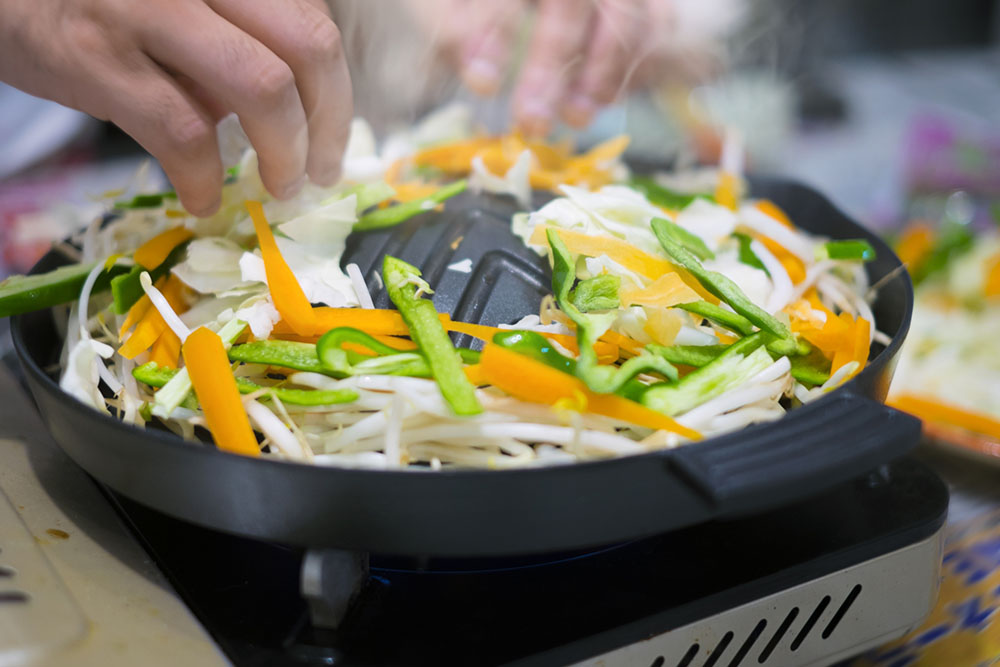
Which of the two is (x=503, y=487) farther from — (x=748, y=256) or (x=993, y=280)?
(x=993, y=280)

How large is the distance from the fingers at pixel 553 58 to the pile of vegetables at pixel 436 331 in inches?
21.0

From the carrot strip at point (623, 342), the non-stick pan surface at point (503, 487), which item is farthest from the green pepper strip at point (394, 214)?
the non-stick pan surface at point (503, 487)

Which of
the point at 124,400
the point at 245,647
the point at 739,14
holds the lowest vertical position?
the point at 245,647

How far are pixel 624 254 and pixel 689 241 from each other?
148 mm

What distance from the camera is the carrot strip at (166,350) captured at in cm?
93

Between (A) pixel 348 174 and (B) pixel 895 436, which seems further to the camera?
(A) pixel 348 174

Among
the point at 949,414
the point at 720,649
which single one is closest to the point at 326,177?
the point at 720,649

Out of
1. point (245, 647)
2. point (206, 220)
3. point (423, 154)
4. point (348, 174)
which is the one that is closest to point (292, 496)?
point (245, 647)

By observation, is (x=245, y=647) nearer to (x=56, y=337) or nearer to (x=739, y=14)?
(x=56, y=337)

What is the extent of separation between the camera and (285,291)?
0.92 metres

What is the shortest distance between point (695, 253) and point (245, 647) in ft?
2.36

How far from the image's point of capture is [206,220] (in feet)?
3.66

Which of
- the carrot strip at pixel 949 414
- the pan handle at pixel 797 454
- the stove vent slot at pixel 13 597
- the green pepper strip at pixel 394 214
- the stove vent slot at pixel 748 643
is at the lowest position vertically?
the stove vent slot at pixel 748 643

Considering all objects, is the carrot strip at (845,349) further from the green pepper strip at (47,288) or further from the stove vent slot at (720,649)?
the green pepper strip at (47,288)
